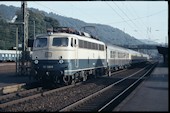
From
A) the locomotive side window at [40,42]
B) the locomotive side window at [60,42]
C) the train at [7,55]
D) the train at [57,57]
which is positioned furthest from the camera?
the train at [7,55]

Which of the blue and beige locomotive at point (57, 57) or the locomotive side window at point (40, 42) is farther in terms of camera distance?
the locomotive side window at point (40, 42)

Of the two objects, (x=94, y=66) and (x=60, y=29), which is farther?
(x=94, y=66)

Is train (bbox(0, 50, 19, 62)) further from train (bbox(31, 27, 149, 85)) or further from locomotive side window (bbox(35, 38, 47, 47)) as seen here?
locomotive side window (bbox(35, 38, 47, 47))

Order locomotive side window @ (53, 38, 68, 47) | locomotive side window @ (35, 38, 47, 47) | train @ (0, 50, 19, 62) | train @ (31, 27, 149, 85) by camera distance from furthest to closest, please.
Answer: train @ (0, 50, 19, 62) → locomotive side window @ (35, 38, 47, 47) → locomotive side window @ (53, 38, 68, 47) → train @ (31, 27, 149, 85)

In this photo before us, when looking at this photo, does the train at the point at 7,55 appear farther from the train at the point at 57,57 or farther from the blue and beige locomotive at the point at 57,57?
the blue and beige locomotive at the point at 57,57

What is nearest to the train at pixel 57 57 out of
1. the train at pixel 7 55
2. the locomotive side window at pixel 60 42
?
the locomotive side window at pixel 60 42

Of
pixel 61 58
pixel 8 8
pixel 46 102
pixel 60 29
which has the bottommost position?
pixel 46 102

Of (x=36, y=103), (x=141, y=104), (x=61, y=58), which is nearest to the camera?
(x=141, y=104)

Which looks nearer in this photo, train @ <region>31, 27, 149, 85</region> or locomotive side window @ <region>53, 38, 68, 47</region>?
train @ <region>31, 27, 149, 85</region>

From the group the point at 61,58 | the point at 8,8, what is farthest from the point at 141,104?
the point at 8,8

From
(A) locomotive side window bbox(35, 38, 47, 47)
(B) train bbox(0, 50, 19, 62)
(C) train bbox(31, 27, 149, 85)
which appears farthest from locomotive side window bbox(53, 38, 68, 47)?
(B) train bbox(0, 50, 19, 62)

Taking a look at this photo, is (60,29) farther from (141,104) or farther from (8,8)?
(8,8)

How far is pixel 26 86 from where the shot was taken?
2122 centimetres

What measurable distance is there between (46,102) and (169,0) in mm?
9778
